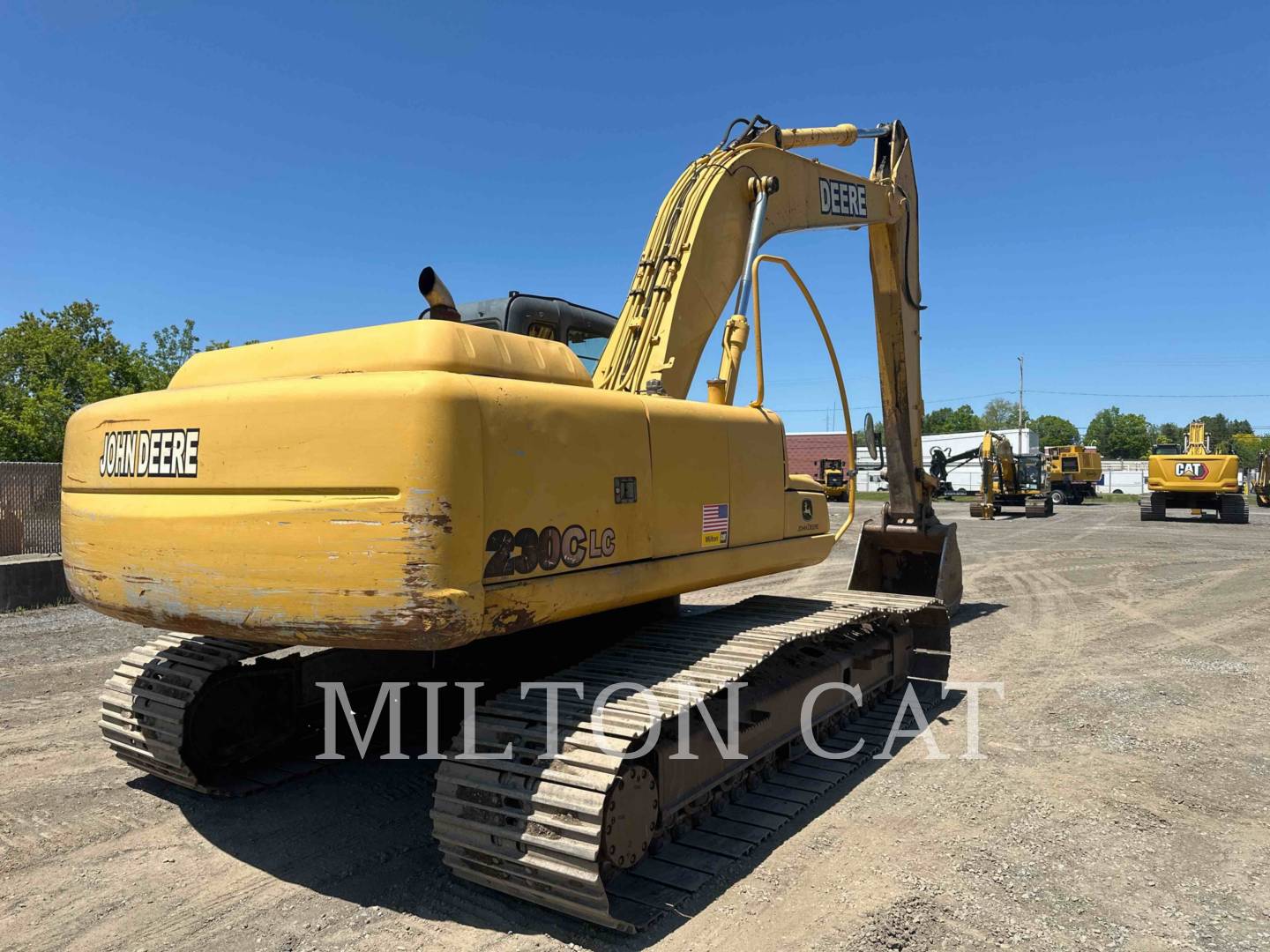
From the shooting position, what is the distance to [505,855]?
3.07 m

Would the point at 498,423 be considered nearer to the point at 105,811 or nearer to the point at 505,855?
the point at 505,855

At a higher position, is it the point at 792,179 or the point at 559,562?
the point at 792,179

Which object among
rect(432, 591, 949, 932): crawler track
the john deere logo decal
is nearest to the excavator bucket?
rect(432, 591, 949, 932): crawler track

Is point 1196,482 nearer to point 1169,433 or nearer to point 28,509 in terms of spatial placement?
point 28,509

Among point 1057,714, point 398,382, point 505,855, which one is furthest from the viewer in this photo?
point 1057,714

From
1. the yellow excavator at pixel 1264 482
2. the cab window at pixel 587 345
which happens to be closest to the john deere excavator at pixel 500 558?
the cab window at pixel 587 345

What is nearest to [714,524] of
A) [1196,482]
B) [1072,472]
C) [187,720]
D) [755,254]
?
[755,254]

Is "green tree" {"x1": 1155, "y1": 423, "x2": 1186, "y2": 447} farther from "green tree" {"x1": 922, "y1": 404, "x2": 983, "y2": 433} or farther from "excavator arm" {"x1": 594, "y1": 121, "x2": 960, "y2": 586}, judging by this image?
"excavator arm" {"x1": 594, "y1": 121, "x2": 960, "y2": 586}

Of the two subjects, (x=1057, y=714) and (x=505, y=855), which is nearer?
(x=505, y=855)

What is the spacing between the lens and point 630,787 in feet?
10.8

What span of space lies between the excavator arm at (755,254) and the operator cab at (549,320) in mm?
376

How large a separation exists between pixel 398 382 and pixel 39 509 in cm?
999

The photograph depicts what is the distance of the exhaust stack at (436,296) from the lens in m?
3.57

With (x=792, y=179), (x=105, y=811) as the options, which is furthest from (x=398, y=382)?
(x=792, y=179)
